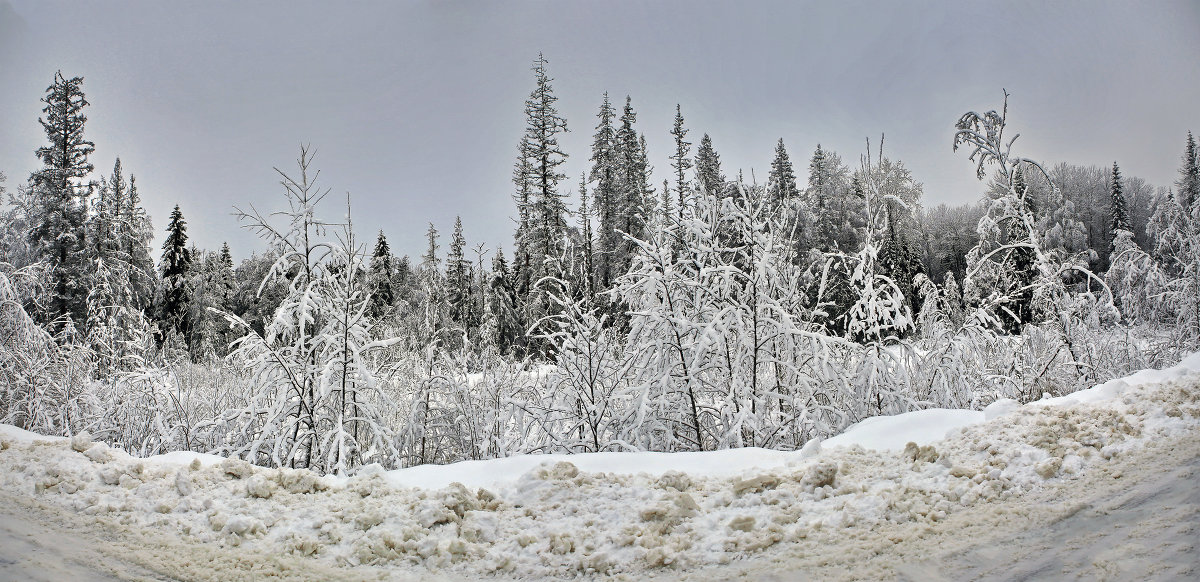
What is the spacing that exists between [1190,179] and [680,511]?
9.89 metres

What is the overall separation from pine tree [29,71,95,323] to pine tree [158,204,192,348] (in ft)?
45.4

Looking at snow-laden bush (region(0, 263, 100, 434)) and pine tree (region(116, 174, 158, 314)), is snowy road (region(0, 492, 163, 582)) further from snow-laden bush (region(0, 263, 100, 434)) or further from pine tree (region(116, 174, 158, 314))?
pine tree (region(116, 174, 158, 314))

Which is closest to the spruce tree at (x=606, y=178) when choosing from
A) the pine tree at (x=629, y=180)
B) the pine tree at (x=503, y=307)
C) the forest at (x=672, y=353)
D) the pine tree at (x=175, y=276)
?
the pine tree at (x=629, y=180)

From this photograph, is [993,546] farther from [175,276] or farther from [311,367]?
[175,276]

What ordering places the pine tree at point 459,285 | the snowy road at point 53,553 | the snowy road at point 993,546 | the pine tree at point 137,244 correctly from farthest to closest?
the pine tree at point 459,285 < the pine tree at point 137,244 < the snowy road at point 53,553 < the snowy road at point 993,546

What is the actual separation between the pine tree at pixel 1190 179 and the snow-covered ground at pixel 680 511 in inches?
235

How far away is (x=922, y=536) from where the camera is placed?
237 cm

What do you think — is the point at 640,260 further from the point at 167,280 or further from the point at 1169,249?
the point at 167,280

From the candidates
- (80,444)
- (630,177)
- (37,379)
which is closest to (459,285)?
(630,177)

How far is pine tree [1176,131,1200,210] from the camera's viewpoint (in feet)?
24.9

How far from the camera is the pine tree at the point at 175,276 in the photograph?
3417 centimetres

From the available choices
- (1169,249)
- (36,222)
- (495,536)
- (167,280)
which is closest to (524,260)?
(36,222)

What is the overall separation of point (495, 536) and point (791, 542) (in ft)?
4.07

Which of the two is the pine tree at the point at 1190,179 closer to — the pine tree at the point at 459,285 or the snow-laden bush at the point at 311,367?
the snow-laden bush at the point at 311,367
